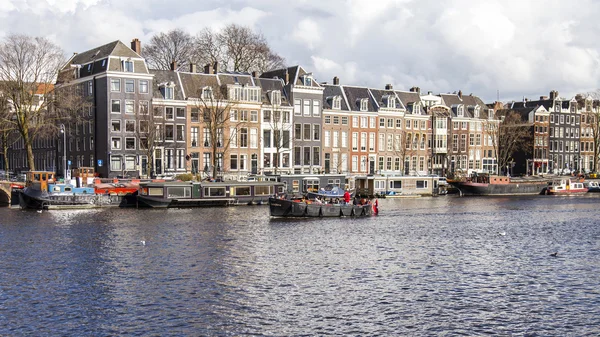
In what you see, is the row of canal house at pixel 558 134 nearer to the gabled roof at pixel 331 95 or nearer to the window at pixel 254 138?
the gabled roof at pixel 331 95

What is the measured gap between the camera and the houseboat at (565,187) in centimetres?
11512

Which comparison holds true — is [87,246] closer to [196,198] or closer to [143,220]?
[143,220]

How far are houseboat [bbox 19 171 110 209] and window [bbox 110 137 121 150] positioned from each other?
1470cm

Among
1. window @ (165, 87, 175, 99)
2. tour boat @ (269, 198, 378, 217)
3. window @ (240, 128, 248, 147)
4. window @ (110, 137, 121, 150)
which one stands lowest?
tour boat @ (269, 198, 378, 217)

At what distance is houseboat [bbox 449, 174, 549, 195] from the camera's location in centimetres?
10856

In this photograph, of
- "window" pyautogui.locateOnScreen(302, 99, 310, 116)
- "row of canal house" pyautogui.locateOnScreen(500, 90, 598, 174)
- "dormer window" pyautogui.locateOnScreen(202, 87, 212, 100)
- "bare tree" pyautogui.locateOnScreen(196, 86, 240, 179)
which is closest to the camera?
"bare tree" pyautogui.locateOnScreen(196, 86, 240, 179)

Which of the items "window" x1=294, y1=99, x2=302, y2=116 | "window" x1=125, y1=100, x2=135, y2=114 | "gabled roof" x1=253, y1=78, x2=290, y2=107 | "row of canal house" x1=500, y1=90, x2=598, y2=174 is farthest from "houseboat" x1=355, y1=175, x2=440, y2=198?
"row of canal house" x1=500, y1=90, x2=598, y2=174

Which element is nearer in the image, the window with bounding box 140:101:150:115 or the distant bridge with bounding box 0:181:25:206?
the distant bridge with bounding box 0:181:25:206

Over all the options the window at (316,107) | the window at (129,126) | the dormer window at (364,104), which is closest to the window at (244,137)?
the window at (316,107)

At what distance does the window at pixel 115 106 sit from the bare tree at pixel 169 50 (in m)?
26.8

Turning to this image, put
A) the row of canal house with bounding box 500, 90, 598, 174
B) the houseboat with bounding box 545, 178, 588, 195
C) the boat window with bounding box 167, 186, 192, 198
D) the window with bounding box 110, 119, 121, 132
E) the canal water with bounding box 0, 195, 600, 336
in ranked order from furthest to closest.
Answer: the row of canal house with bounding box 500, 90, 598, 174, the houseboat with bounding box 545, 178, 588, 195, the window with bounding box 110, 119, 121, 132, the boat window with bounding box 167, 186, 192, 198, the canal water with bounding box 0, 195, 600, 336

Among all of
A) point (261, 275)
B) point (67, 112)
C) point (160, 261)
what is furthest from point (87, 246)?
point (67, 112)

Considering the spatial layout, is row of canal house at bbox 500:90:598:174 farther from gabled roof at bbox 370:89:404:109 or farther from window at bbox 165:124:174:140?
window at bbox 165:124:174:140

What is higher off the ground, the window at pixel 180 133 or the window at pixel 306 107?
the window at pixel 306 107
